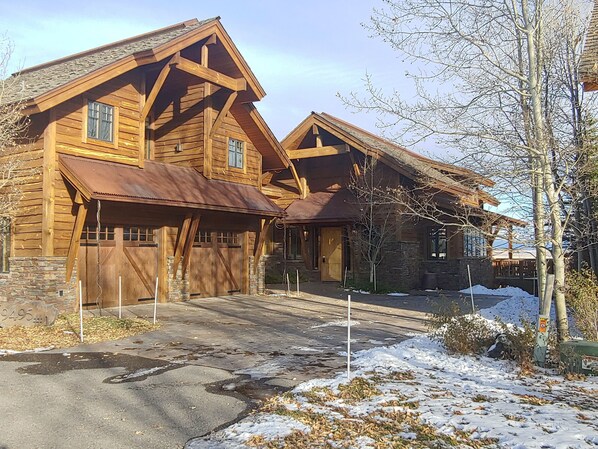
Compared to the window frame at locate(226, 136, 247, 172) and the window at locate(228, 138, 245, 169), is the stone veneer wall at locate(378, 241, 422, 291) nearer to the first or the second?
the window frame at locate(226, 136, 247, 172)

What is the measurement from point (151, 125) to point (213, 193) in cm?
365

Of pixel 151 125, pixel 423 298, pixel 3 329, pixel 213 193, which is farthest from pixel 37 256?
pixel 423 298

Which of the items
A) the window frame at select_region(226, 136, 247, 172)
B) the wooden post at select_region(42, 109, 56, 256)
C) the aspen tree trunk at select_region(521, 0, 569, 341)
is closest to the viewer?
the aspen tree trunk at select_region(521, 0, 569, 341)

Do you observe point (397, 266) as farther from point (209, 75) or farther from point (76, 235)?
point (76, 235)

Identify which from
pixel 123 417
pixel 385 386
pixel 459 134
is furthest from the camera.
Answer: pixel 459 134

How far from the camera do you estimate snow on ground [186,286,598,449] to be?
5172 mm

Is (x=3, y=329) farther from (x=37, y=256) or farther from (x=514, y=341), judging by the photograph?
(x=514, y=341)

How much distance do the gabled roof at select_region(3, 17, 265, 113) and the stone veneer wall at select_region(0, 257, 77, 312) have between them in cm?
374

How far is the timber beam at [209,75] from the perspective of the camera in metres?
16.2

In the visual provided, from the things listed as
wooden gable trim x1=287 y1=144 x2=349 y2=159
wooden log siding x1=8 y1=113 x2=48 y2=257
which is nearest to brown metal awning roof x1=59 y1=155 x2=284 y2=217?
wooden log siding x1=8 y1=113 x2=48 y2=257

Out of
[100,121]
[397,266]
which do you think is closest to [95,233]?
[100,121]

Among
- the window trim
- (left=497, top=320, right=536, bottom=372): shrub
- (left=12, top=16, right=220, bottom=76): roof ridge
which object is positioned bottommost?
(left=497, top=320, right=536, bottom=372): shrub

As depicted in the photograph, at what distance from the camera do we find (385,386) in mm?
7137

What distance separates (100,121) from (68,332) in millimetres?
6305
